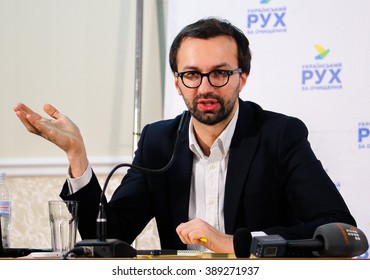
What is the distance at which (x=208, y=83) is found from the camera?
7.25 ft

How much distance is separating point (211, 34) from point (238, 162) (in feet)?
1.44

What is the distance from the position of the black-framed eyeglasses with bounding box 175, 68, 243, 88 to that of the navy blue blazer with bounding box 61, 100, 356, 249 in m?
0.18

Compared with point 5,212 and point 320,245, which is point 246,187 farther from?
point 320,245

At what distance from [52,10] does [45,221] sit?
1.16 m

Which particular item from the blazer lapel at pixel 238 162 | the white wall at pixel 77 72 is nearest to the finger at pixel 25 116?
the blazer lapel at pixel 238 162

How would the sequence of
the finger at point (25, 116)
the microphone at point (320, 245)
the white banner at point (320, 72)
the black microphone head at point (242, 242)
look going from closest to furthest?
the microphone at point (320, 245), the black microphone head at point (242, 242), the finger at point (25, 116), the white banner at point (320, 72)

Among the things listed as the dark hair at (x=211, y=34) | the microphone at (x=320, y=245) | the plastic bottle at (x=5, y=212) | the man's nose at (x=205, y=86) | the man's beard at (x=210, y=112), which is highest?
the dark hair at (x=211, y=34)

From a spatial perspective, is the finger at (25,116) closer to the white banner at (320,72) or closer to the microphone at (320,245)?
the microphone at (320,245)

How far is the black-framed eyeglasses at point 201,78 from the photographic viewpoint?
7.24ft

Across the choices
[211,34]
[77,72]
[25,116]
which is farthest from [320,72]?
[25,116]

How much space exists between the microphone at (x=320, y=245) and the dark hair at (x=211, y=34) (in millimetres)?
1094

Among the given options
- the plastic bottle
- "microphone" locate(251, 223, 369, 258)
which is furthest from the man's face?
"microphone" locate(251, 223, 369, 258)

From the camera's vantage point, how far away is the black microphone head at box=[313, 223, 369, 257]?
131cm

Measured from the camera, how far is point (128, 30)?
3688 millimetres
